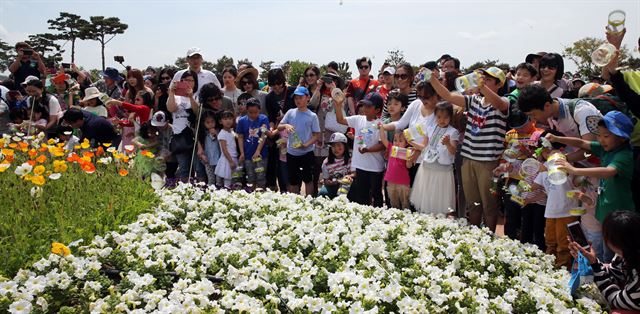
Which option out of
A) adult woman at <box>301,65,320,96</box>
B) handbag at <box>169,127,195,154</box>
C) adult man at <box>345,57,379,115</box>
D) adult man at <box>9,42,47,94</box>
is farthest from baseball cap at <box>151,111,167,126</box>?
adult man at <box>9,42,47,94</box>

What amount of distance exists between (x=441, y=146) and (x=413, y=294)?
2.54m

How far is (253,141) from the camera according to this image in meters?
7.27

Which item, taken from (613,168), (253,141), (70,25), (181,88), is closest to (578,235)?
(613,168)

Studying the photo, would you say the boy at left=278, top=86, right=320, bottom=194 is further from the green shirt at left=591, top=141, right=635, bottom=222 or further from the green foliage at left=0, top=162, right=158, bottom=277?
the green shirt at left=591, top=141, right=635, bottom=222

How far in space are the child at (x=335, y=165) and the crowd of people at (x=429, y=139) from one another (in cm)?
2

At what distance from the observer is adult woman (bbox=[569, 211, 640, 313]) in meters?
3.22

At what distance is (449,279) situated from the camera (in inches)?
134

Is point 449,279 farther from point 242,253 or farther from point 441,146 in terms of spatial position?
point 441,146

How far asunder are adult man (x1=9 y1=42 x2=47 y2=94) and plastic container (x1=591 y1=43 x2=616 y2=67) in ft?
37.7

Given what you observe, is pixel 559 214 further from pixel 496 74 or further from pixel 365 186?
pixel 365 186

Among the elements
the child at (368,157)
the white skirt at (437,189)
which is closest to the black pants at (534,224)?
the white skirt at (437,189)

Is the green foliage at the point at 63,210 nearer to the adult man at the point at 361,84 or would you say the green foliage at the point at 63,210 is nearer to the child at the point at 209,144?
the child at the point at 209,144

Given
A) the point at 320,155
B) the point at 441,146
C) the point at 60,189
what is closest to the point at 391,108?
the point at 441,146

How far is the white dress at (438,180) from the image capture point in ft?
18.2
